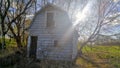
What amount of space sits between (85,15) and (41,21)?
5.00 metres

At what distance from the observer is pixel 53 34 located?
21.1 meters

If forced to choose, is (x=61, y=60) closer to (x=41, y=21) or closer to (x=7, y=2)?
(x=41, y=21)

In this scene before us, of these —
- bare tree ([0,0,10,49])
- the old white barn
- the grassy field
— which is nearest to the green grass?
the grassy field

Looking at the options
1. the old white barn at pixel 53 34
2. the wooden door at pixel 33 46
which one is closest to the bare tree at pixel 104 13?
the old white barn at pixel 53 34

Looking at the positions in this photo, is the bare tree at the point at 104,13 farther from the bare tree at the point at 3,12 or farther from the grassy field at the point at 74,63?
the bare tree at the point at 3,12

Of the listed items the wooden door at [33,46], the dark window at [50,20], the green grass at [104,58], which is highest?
the dark window at [50,20]

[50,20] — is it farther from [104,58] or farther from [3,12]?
[104,58]

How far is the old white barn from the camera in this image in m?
20.9

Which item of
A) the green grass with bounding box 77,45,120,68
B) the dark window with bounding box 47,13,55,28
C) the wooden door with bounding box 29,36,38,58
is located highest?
the dark window with bounding box 47,13,55,28

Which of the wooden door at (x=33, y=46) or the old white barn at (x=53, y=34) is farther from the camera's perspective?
the wooden door at (x=33, y=46)

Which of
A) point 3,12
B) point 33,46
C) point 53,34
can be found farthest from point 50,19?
point 3,12

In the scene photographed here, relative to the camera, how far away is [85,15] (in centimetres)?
2333

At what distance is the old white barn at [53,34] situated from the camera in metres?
20.9

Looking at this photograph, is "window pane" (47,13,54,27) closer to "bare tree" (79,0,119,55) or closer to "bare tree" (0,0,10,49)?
"bare tree" (79,0,119,55)
